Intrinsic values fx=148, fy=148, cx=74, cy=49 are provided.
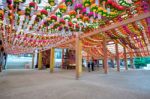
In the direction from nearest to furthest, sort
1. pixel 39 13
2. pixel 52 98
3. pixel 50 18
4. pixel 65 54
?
pixel 52 98, pixel 39 13, pixel 50 18, pixel 65 54

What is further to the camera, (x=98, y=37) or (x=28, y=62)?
(x=28, y=62)

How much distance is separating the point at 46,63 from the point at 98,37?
12238mm

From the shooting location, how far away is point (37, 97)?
3.38 m

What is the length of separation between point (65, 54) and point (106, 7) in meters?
15.8

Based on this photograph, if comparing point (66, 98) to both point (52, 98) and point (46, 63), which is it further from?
point (46, 63)

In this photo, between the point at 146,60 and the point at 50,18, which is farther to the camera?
the point at 146,60

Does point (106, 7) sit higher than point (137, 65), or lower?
higher

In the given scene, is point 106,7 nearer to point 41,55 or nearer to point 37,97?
point 37,97

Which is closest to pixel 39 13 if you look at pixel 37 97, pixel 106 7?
pixel 106 7

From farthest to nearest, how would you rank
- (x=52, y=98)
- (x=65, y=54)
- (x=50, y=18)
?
1. (x=65, y=54)
2. (x=50, y=18)
3. (x=52, y=98)

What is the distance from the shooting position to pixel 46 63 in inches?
835

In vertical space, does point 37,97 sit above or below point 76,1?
below

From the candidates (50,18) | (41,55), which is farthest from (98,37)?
(41,55)

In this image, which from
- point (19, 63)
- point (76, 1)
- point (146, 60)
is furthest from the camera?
point (19, 63)
